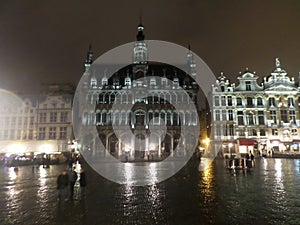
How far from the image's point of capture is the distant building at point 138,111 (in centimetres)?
4897

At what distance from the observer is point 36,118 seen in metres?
46.9

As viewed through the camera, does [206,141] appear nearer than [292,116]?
No

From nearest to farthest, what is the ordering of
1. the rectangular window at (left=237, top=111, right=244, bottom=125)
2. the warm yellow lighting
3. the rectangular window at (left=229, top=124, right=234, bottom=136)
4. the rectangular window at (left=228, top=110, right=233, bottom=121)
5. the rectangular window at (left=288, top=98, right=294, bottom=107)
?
1. the rectangular window at (left=229, top=124, right=234, bottom=136)
2. the rectangular window at (left=237, top=111, right=244, bottom=125)
3. the rectangular window at (left=288, top=98, right=294, bottom=107)
4. the rectangular window at (left=228, top=110, right=233, bottom=121)
5. the warm yellow lighting

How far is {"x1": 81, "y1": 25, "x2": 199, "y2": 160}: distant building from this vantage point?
48969mm

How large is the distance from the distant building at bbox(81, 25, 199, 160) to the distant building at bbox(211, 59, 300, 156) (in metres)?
6.74

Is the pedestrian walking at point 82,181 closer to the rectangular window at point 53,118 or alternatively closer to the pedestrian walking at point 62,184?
the pedestrian walking at point 62,184

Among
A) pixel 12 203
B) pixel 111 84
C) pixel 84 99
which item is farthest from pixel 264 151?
pixel 12 203

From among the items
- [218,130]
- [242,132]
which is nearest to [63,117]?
[218,130]

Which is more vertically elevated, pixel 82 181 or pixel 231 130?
pixel 231 130

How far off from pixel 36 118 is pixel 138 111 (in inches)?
843

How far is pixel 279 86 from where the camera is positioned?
46250 millimetres

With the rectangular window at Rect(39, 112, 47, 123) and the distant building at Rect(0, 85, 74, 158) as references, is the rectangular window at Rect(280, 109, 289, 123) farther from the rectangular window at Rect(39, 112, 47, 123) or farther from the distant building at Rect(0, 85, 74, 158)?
the rectangular window at Rect(39, 112, 47, 123)

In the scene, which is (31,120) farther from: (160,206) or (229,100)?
(160,206)

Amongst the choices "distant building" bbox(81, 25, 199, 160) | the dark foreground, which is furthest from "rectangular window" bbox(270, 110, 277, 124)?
the dark foreground
